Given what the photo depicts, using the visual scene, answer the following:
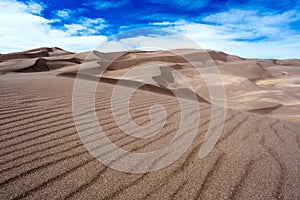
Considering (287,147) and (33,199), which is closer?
(33,199)

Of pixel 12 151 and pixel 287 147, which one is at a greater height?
pixel 12 151

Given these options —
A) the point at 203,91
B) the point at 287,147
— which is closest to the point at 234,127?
the point at 287,147

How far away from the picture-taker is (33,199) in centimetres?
178

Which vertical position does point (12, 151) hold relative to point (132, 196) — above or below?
above

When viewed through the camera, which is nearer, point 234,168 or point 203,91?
point 234,168

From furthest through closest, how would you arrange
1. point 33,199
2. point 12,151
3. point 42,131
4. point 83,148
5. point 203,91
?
point 203,91 < point 42,131 < point 83,148 < point 12,151 < point 33,199

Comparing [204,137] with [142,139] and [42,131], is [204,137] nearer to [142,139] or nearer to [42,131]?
[142,139]

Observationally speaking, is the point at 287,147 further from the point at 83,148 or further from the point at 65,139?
the point at 65,139

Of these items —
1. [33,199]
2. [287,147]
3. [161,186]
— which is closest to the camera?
[33,199]

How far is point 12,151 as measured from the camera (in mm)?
2393

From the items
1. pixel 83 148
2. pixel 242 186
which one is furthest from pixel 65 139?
pixel 242 186

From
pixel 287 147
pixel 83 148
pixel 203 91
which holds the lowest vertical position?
pixel 203 91

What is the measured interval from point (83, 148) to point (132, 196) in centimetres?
93

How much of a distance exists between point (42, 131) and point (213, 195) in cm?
200
